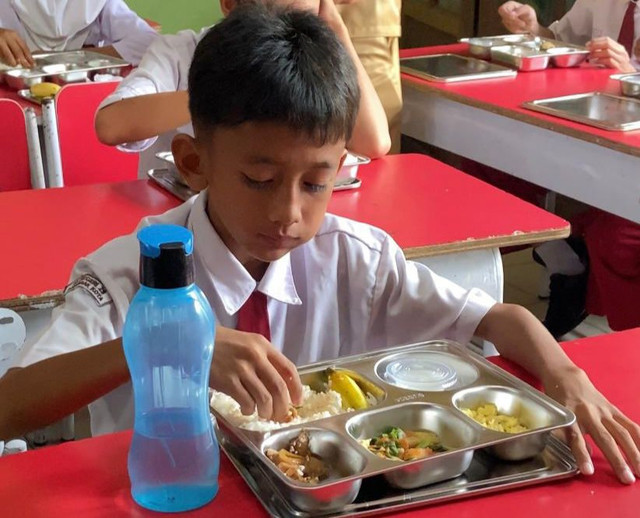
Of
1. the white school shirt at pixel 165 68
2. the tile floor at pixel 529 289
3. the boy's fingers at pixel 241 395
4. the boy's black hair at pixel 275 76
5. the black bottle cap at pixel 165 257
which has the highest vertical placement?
the boy's black hair at pixel 275 76

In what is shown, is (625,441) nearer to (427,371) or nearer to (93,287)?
(427,371)

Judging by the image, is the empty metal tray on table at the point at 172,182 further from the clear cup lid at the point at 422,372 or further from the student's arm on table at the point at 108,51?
the student's arm on table at the point at 108,51

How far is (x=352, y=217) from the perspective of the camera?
71.4 inches

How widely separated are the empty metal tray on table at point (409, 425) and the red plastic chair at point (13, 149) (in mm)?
1700

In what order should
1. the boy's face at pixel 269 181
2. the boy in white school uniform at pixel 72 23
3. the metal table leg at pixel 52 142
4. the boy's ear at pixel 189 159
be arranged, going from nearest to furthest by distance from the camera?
the boy's face at pixel 269 181 → the boy's ear at pixel 189 159 → the metal table leg at pixel 52 142 → the boy in white school uniform at pixel 72 23

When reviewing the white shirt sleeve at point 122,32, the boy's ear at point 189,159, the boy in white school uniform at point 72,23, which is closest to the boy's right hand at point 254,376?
the boy's ear at point 189,159

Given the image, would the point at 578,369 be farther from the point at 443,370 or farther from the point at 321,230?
the point at 321,230

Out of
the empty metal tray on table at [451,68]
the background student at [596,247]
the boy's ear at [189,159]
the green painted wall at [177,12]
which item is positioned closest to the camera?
the boy's ear at [189,159]

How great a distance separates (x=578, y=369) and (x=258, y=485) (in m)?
0.42

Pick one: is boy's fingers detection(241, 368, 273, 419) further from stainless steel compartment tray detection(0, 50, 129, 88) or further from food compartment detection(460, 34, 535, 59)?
food compartment detection(460, 34, 535, 59)

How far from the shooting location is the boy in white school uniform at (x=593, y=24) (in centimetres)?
344

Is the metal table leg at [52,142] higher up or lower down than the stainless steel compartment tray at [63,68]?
lower down

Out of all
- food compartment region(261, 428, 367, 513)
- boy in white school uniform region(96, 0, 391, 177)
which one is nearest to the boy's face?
food compartment region(261, 428, 367, 513)

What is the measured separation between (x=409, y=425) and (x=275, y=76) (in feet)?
1.42
